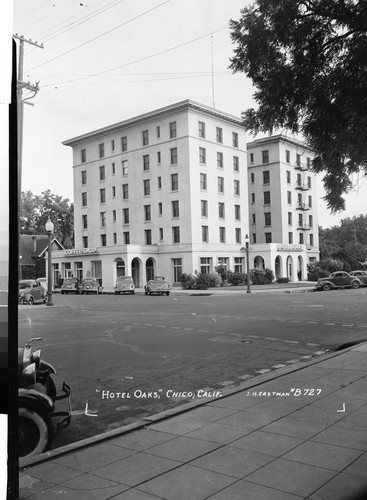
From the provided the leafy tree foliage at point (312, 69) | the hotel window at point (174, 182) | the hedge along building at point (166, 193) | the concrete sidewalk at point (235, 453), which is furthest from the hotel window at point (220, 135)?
the concrete sidewalk at point (235, 453)

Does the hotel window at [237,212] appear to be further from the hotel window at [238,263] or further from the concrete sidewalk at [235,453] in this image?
the concrete sidewalk at [235,453]

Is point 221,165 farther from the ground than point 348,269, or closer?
farther from the ground

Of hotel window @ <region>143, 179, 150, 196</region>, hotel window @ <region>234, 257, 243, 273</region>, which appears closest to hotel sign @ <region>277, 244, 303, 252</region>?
hotel window @ <region>234, 257, 243, 273</region>

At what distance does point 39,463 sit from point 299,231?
4.94 feet

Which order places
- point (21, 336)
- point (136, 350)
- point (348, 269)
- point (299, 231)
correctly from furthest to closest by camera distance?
1. point (136, 350)
2. point (348, 269)
3. point (299, 231)
4. point (21, 336)

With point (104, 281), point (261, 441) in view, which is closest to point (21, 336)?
point (104, 281)

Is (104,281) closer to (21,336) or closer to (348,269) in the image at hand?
(21,336)

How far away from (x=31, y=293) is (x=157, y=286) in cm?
73

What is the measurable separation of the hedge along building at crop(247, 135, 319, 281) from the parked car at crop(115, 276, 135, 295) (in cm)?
57

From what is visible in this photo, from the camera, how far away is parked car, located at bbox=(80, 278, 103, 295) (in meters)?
1.88

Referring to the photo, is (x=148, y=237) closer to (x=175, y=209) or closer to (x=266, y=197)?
(x=175, y=209)

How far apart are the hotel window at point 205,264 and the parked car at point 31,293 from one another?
71cm

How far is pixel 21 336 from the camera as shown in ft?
5.87

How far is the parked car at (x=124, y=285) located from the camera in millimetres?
2080
